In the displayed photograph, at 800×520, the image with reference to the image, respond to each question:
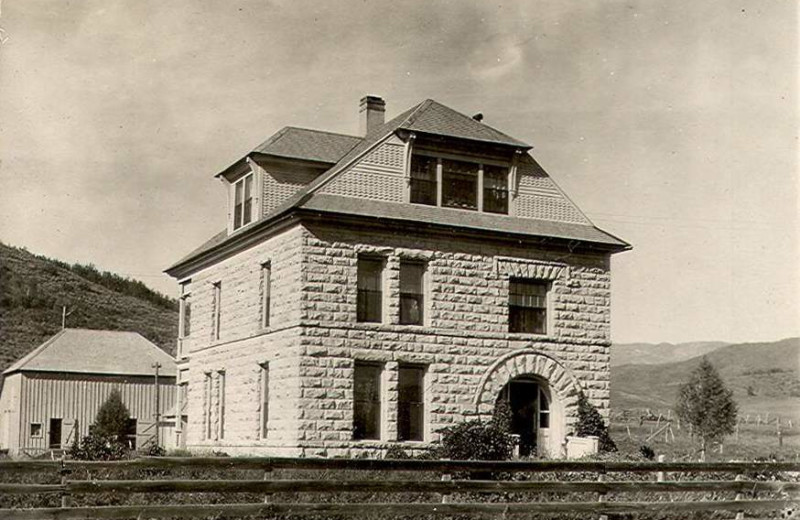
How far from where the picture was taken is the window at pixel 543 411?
28.0 m

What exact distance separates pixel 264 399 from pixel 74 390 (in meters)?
30.9

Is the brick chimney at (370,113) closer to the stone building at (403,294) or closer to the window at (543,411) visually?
the stone building at (403,294)

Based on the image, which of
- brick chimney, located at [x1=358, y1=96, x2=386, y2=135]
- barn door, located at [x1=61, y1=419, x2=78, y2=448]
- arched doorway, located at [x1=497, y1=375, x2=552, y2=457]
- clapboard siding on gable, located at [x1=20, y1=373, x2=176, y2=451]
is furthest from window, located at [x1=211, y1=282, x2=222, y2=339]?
barn door, located at [x1=61, y1=419, x2=78, y2=448]

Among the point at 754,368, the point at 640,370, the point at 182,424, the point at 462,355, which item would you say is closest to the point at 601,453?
the point at 462,355

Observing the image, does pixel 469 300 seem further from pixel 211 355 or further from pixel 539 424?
pixel 211 355

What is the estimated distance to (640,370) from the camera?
17662cm

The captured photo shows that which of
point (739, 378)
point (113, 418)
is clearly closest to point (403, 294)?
point (113, 418)

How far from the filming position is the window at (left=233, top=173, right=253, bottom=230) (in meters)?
30.0

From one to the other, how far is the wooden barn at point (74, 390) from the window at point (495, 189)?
91.8 ft

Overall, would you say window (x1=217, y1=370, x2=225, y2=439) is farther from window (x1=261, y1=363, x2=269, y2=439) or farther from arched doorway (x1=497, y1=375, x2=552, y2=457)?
arched doorway (x1=497, y1=375, x2=552, y2=457)

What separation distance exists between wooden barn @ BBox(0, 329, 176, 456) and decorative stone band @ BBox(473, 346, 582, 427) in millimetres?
27722

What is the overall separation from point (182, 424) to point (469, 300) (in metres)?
13.0

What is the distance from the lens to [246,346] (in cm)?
2847

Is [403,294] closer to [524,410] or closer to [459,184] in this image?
[459,184]
